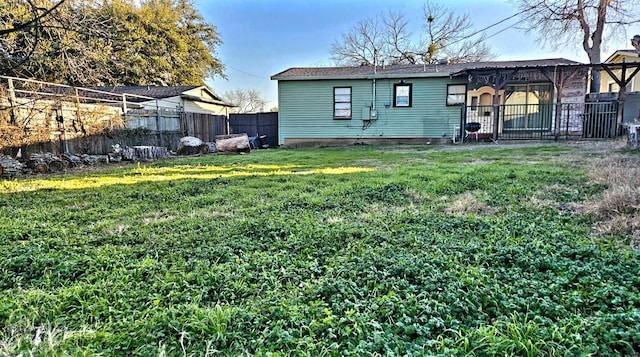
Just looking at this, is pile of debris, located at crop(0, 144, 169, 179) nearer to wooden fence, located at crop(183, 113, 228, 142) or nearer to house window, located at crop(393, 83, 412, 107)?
wooden fence, located at crop(183, 113, 228, 142)

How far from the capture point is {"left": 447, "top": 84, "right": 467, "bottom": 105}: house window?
41.6ft

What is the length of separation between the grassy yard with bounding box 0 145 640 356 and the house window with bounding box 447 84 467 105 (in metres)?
9.44

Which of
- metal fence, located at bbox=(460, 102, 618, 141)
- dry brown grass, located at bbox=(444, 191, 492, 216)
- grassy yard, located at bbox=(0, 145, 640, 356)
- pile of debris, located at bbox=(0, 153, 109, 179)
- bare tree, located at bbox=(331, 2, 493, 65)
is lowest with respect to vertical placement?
grassy yard, located at bbox=(0, 145, 640, 356)

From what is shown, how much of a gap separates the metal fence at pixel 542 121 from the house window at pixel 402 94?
2.00 metres

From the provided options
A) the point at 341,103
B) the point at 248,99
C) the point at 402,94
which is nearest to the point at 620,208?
the point at 402,94

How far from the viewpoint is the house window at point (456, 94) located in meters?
12.7

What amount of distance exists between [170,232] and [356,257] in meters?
1.52

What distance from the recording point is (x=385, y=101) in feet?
43.2

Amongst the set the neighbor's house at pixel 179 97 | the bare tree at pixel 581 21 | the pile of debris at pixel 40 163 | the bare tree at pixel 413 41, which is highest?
the bare tree at pixel 413 41

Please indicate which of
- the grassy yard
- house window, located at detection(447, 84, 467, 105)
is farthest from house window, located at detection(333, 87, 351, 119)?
the grassy yard

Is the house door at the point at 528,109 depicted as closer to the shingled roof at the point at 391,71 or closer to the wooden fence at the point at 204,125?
the shingled roof at the point at 391,71

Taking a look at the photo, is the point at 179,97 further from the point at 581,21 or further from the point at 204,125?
the point at 581,21

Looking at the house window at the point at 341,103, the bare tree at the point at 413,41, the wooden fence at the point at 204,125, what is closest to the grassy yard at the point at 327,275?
the wooden fence at the point at 204,125

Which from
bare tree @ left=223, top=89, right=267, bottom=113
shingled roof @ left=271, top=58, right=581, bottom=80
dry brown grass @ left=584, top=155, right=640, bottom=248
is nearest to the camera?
dry brown grass @ left=584, top=155, right=640, bottom=248
